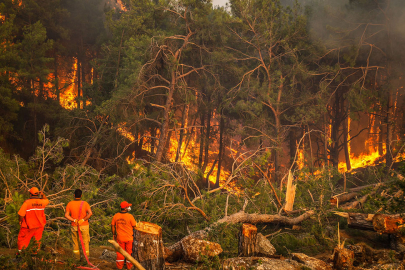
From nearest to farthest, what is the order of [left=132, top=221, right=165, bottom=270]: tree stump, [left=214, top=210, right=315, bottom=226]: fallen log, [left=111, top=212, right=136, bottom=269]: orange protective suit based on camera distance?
[left=132, top=221, right=165, bottom=270]: tree stump → [left=111, top=212, right=136, bottom=269]: orange protective suit → [left=214, top=210, right=315, bottom=226]: fallen log

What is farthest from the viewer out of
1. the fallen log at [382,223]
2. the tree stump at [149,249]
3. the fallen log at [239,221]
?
the fallen log at [382,223]

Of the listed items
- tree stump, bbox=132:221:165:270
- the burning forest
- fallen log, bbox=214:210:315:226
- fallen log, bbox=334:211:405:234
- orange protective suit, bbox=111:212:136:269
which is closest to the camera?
tree stump, bbox=132:221:165:270

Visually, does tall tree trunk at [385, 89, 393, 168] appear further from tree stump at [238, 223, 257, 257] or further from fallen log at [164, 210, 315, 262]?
tree stump at [238, 223, 257, 257]

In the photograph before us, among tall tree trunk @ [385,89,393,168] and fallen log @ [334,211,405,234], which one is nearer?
fallen log @ [334,211,405,234]

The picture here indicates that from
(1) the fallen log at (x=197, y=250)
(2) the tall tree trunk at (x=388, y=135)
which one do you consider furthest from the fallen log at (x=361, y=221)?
(2) the tall tree trunk at (x=388, y=135)

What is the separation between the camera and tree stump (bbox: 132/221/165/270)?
4.48 m

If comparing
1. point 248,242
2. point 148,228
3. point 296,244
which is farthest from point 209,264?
point 296,244

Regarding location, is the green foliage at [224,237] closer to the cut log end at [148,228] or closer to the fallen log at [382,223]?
the cut log end at [148,228]

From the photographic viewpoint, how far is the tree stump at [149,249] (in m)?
4.48

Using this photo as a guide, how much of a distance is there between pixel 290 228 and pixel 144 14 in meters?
14.5

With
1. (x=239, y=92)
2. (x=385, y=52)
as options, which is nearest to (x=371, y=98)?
(x=385, y=52)

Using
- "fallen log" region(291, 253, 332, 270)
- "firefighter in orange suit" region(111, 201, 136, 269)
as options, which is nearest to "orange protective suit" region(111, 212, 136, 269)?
"firefighter in orange suit" region(111, 201, 136, 269)

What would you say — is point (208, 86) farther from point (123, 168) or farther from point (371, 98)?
point (371, 98)

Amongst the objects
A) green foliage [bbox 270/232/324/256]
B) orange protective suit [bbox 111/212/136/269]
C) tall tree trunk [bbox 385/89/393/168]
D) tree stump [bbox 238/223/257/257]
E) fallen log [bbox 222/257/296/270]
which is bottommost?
green foliage [bbox 270/232/324/256]
